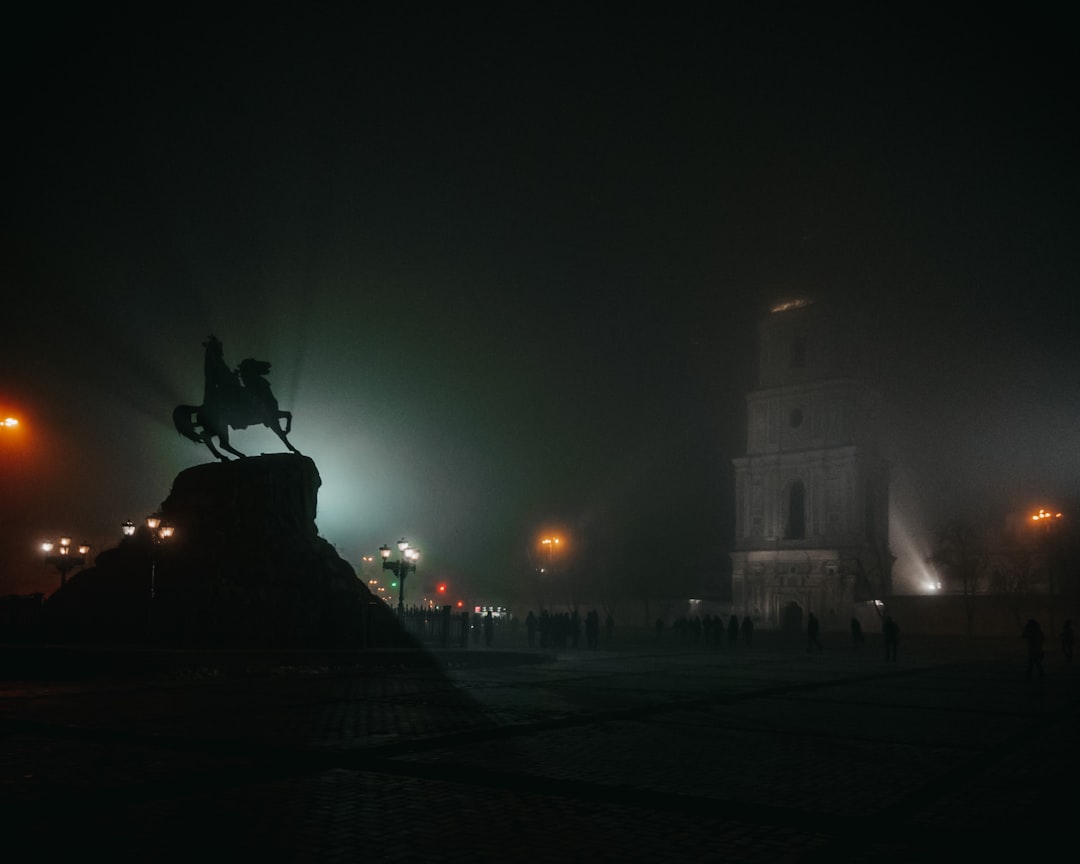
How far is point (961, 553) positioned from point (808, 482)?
41.9 ft

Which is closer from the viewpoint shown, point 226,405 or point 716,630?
point 226,405

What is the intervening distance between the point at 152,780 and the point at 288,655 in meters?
14.2

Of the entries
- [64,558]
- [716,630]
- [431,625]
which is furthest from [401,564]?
[716,630]

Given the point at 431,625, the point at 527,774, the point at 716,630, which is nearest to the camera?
the point at 527,774

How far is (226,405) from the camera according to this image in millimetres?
25672

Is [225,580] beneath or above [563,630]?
above

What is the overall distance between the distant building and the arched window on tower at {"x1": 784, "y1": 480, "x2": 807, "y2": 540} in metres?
0.07

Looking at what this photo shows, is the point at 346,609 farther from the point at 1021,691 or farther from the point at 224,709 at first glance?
the point at 1021,691

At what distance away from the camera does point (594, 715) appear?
560 inches

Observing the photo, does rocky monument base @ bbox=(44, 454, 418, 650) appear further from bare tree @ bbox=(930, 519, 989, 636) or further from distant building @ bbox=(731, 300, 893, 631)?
distant building @ bbox=(731, 300, 893, 631)

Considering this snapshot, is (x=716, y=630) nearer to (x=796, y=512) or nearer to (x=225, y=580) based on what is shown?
(x=796, y=512)

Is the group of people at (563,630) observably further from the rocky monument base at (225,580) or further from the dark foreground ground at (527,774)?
the dark foreground ground at (527,774)

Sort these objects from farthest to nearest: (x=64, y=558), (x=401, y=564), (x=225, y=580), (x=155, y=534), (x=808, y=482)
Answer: (x=808, y=482), (x=401, y=564), (x=64, y=558), (x=225, y=580), (x=155, y=534)

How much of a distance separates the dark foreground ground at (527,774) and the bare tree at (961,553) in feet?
156
